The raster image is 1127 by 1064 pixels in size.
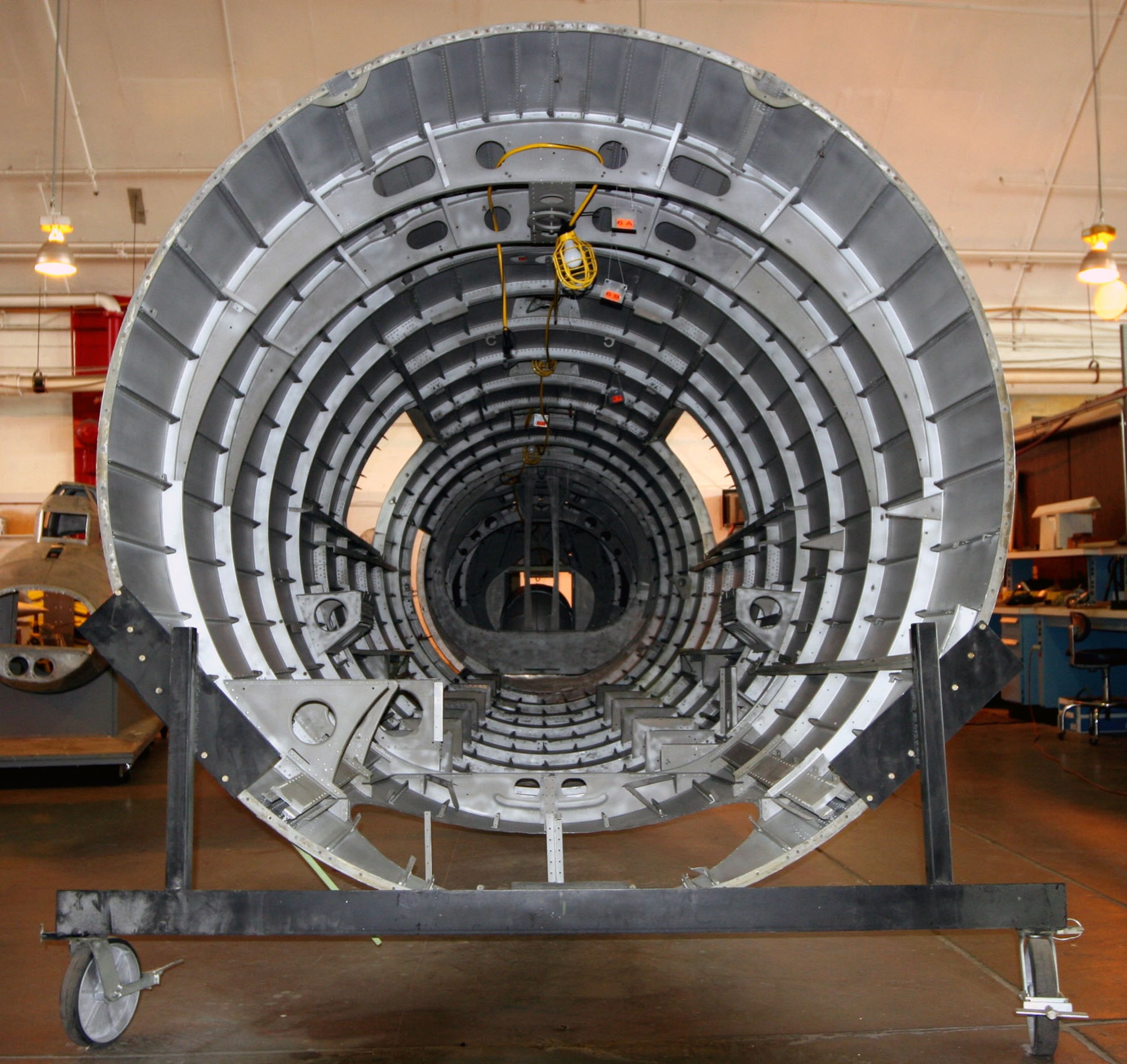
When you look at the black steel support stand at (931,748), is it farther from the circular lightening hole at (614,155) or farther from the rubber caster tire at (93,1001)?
the rubber caster tire at (93,1001)

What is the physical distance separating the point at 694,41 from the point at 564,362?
17.7 feet

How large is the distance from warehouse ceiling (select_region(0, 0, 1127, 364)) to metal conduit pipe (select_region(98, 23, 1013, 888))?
18.9 ft

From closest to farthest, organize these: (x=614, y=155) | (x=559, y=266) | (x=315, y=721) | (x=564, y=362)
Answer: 1. (x=614, y=155)
2. (x=315, y=721)
3. (x=559, y=266)
4. (x=564, y=362)

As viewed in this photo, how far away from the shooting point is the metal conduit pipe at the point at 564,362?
357 cm

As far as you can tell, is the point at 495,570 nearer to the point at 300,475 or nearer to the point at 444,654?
the point at 444,654

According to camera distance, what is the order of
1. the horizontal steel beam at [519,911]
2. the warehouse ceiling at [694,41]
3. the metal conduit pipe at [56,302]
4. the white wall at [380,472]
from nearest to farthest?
the horizontal steel beam at [519,911] → the warehouse ceiling at [694,41] → the metal conduit pipe at [56,302] → the white wall at [380,472]

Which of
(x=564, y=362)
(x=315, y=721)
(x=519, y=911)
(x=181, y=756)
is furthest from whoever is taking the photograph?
(x=564, y=362)

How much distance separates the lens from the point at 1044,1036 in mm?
3199

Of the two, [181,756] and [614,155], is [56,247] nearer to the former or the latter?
[614,155]

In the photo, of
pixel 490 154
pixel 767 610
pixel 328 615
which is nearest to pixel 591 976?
pixel 767 610

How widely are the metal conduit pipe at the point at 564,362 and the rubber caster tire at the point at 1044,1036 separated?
2.82ft

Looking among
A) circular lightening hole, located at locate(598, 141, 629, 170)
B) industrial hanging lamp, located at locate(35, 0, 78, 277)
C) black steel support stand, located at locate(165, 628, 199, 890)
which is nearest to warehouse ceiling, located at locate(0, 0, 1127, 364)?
industrial hanging lamp, located at locate(35, 0, 78, 277)

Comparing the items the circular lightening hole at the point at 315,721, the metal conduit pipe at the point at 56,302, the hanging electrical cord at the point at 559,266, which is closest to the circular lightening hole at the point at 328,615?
the circular lightening hole at the point at 315,721

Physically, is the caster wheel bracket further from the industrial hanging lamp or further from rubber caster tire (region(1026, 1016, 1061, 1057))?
the industrial hanging lamp
